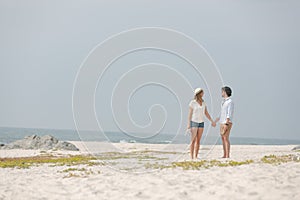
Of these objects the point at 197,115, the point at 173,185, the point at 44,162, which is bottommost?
the point at 44,162

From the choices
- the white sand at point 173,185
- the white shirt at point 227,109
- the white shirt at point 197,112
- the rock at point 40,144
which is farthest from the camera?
the rock at point 40,144

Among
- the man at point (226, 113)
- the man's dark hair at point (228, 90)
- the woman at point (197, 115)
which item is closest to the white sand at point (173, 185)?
the woman at point (197, 115)

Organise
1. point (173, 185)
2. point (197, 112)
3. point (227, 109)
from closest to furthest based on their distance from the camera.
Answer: point (173, 185) < point (197, 112) < point (227, 109)

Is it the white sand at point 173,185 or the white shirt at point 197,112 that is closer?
the white sand at point 173,185

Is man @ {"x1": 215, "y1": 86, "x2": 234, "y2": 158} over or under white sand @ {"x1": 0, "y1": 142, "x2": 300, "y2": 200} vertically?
over

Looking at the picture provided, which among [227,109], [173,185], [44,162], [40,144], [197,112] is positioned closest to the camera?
[173,185]

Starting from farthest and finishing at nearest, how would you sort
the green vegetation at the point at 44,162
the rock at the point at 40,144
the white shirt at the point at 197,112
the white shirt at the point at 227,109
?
the rock at the point at 40,144 < the green vegetation at the point at 44,162 < the white shirt at the point at 227,109 < the white shirt at the point at 197,112

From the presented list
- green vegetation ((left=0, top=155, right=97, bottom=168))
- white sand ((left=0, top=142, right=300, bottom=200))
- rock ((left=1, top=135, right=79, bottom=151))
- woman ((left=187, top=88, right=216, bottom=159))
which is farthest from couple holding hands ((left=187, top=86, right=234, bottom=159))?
rock ((left=1, top=135, right=79, bottom=151))

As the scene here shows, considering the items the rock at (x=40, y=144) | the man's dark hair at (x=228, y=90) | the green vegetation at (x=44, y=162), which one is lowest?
the green vegetation at (x=44, y=162)

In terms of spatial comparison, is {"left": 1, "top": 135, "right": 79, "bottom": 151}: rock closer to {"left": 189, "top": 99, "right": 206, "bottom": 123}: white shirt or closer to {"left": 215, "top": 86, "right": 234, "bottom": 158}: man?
{"left": 189, "top": 99, "right": 206, "bottom": 123}: white shirt

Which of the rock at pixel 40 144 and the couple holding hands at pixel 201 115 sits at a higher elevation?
the couple holding hands at pixel 201 115

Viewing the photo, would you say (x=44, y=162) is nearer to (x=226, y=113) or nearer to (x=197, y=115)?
(x=197, y=115)

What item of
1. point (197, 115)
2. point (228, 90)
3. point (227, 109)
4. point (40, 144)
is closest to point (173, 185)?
point (197, 115)

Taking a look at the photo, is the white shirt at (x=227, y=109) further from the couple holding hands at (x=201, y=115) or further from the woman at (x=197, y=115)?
the woman at (x=197, y=115)
